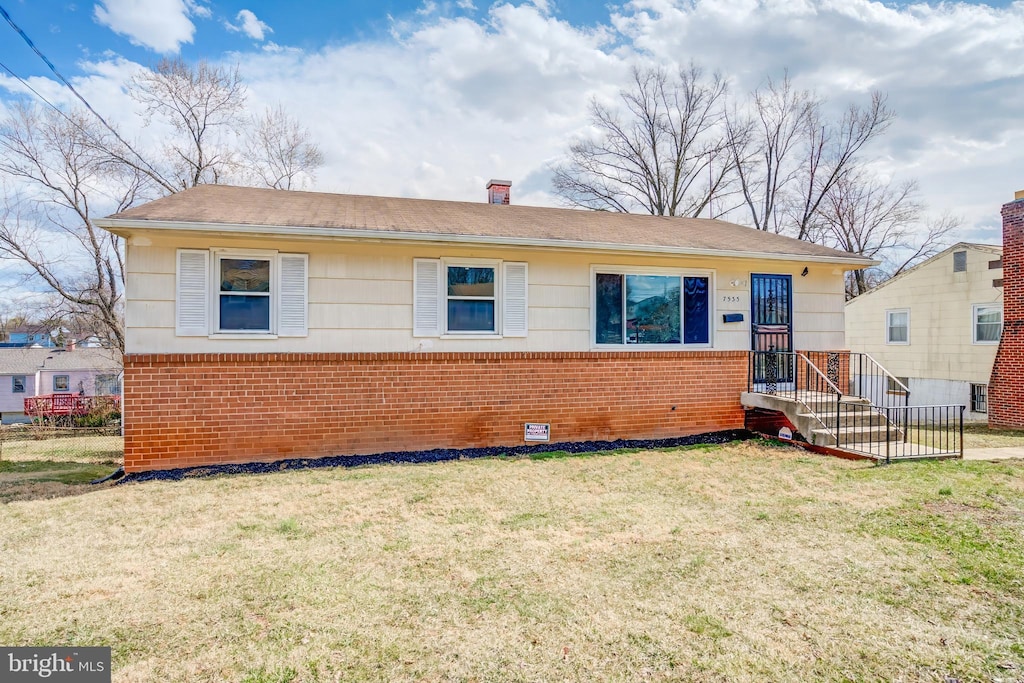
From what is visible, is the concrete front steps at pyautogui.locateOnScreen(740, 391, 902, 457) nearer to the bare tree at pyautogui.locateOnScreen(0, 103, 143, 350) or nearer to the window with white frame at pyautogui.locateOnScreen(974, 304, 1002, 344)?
the window with white frame at pyautogui.locateOnScreen(974, 304, 1002, 344)

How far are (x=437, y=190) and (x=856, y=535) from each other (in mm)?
14294

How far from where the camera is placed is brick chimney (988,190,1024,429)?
11461mm

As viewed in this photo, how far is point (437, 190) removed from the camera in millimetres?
16234

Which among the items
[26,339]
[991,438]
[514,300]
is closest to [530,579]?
[514,300]

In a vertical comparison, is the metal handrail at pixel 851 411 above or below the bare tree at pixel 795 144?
below

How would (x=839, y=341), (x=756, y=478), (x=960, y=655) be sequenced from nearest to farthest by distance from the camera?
(x=960, y=655)
(x=756, y=478)
(x=839, y=341)

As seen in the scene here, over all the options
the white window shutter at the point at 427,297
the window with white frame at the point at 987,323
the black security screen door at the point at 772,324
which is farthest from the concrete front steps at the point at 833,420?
the window with white frame at the point at 987,323

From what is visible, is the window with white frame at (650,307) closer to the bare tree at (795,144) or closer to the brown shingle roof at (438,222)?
the brown shingle roof at (438,222)

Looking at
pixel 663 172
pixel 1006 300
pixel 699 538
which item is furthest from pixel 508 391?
pixel 663 172

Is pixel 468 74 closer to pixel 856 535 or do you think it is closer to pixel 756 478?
pixel 756 478

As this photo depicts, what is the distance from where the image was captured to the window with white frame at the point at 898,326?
54.4 feet

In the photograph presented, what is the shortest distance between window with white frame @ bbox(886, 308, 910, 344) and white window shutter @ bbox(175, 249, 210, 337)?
18819 millimetres

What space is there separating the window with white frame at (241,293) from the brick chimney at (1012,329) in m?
14.3

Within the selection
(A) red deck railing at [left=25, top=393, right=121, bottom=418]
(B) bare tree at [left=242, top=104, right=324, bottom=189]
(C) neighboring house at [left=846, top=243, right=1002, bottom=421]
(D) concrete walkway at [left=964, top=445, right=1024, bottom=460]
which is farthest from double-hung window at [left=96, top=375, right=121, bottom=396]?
(C) neighboring house at [left=846, top=243, right=1002, bottom=421]
